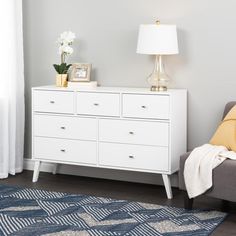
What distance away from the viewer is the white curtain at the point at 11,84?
4.82 m

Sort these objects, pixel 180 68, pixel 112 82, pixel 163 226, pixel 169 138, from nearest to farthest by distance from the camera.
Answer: pixel 163 226
pixel 169 138
pixel 180 68
pixel 112 82

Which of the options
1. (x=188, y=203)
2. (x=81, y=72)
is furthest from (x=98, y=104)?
(x=188, y=203)

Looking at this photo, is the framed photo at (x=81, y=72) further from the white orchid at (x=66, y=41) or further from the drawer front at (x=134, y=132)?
the drawer front at (x=134, y=132)

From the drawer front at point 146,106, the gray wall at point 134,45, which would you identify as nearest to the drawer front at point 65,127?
the drawer front at point 146,106

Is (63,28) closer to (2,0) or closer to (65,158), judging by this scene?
(2,0)

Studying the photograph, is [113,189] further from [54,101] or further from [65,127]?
[54,101]

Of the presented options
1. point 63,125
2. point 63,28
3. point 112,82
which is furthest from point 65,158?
point 63,28

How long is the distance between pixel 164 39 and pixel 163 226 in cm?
144

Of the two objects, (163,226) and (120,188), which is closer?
(163,226)

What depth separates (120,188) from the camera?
4.50 meters

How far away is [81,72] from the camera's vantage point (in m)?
4.71

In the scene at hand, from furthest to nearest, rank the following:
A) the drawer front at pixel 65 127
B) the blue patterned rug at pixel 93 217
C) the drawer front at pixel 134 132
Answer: the drawer front at pixel 65 127, the drawer front at pixel 134 132, the blue patterned rug at pixel 93 217

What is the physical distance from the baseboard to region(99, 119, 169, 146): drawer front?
1.66 feet

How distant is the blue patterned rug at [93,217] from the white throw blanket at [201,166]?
0.20 meters
